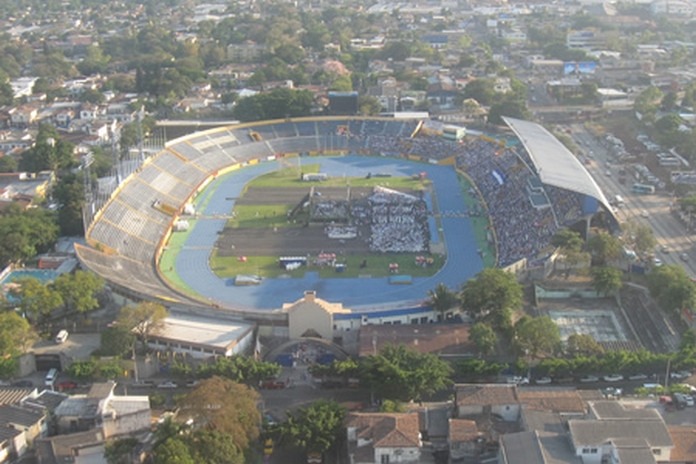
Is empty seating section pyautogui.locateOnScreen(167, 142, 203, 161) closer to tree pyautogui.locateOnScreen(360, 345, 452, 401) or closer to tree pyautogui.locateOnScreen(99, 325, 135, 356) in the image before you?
tree pyautogui.locateOnScreen(99, 325, 135, 356)

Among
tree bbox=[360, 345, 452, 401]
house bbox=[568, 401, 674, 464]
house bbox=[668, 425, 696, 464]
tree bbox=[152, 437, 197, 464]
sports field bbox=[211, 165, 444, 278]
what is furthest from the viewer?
sports field bbox=[211, 165, 444, 278]

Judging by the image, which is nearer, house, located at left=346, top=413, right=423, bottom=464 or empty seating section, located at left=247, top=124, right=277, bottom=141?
house, located at left=346, top=413, right=423, bottom=464

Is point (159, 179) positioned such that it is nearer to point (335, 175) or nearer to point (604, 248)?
point (335, 175)

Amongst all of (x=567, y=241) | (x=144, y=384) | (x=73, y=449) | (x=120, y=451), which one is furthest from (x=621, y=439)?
(x=144, y=384)

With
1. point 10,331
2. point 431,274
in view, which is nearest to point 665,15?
point 431,274

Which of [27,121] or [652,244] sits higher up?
[652,244]

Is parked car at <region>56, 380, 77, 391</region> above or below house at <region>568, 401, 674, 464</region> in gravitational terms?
below

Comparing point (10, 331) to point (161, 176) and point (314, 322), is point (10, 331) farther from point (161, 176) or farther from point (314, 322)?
point (161, 176)

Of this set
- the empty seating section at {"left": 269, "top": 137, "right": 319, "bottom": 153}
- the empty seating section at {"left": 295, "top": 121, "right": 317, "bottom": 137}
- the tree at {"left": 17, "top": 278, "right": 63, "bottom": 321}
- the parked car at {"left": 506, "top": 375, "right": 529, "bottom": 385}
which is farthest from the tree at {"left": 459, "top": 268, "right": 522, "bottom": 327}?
the empty seating section at {"left": 295, "top": 121, "right": 317, "bottom": 137}
